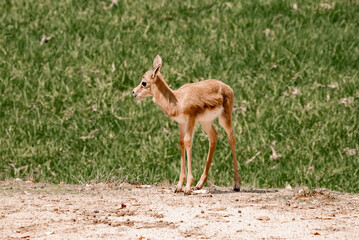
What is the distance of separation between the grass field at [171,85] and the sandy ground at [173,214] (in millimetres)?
1429

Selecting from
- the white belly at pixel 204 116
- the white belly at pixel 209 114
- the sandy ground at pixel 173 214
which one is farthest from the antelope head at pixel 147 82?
the sandy ground at pixel 173 214

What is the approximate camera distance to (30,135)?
10.2 m

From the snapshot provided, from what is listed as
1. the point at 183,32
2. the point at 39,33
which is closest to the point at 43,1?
the point at 39,33

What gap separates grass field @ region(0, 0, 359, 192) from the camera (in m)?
9.38

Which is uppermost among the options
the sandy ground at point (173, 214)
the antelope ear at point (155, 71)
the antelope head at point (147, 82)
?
the antelope ear at point (155, 71)

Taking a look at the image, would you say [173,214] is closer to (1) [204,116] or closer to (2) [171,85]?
(1) [204,116]

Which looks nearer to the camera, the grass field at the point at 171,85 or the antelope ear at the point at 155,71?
the antelope ear at the point at 155,71

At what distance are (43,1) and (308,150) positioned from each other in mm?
8380

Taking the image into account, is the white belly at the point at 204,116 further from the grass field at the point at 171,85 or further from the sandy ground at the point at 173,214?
the grass field at the point at 171,85

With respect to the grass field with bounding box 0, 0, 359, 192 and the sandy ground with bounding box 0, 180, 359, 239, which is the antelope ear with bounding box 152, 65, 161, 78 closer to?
the sandy ground with bounding box 0, 180, 359, 239

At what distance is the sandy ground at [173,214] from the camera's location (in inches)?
213

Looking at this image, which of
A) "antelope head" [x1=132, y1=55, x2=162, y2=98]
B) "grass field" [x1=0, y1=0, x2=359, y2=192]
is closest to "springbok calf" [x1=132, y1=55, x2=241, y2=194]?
"antelope head" [x1=132, y1=55, x2=162, y2=98]

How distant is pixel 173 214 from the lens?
19.9 ft

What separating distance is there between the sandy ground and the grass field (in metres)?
1.43
